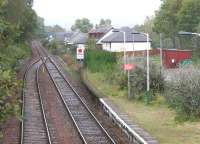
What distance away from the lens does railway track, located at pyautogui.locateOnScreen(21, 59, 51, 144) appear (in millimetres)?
27598

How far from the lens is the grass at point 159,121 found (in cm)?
2658

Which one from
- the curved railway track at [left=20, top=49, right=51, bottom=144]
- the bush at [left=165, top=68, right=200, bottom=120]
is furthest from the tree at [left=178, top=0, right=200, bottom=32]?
the bush at [left=165, top=68, right=200, bottom=120]

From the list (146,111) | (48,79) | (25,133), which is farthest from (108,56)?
(25,133)

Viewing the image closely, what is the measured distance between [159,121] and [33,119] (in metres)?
7.13

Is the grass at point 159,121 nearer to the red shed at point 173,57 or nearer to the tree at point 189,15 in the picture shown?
the red shed at point 173,57

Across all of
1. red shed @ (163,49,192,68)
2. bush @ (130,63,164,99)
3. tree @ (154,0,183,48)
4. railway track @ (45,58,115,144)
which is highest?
tree @ (154,0,183,48)

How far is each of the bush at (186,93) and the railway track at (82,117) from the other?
4.57m

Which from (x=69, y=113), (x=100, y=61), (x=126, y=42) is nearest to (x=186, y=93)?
(x=69, y=113)

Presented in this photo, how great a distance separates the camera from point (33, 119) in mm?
33000

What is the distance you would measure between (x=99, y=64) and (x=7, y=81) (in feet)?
151

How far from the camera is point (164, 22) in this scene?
329 feet

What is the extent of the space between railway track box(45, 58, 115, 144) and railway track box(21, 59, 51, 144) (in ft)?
5.60

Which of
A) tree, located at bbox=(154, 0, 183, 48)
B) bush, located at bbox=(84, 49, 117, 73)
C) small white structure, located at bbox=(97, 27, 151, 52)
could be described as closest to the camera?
bush, located at bbox=(84, 49, 117, 73)

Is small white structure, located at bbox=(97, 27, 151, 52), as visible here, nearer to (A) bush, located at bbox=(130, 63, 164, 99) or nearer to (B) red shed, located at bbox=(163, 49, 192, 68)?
(B) red shed, located at bbox=(163, 49, 192, 68)
